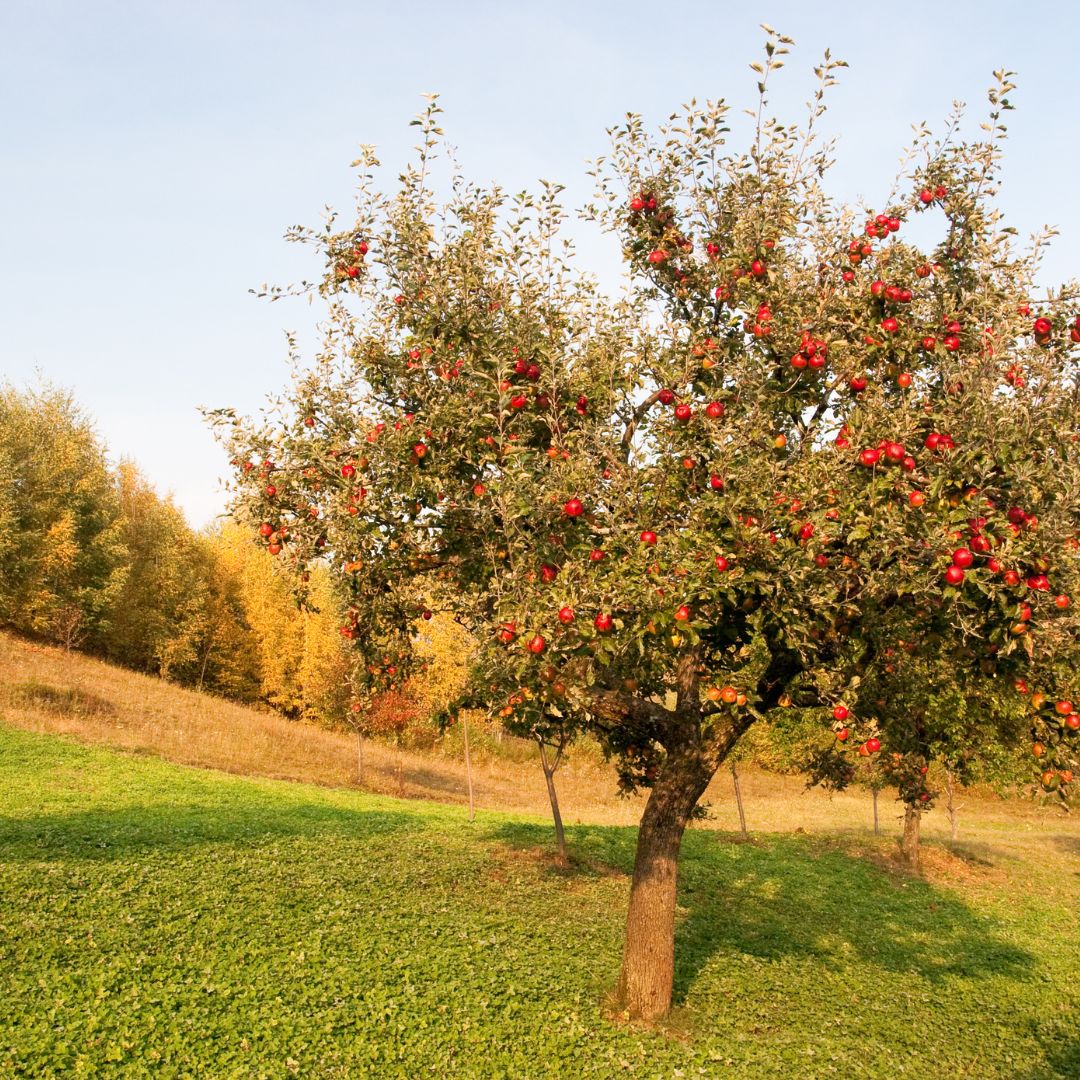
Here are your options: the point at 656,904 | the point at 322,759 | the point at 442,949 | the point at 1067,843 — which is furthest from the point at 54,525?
the point at 1067,843

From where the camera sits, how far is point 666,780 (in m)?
11.0

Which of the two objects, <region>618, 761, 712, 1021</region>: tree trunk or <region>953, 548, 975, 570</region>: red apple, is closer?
<region>953, 548, 975, 570</region>: red apple

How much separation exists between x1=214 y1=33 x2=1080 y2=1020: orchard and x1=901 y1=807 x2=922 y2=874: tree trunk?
50.7 feet

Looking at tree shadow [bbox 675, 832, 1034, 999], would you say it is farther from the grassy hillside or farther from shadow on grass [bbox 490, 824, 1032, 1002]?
the grassy hillside

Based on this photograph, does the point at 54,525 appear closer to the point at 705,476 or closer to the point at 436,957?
the point at 436,957

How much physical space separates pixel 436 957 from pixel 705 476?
26.6ft

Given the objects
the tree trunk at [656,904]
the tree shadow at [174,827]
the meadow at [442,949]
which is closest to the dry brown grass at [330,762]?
the meadow at [442,949]

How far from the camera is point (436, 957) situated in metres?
12.1

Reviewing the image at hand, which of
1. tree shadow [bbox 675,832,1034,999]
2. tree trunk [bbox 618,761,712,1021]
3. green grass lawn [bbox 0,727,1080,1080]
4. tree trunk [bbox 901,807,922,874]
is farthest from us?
tree trunk [bbox 901,807,922,874]

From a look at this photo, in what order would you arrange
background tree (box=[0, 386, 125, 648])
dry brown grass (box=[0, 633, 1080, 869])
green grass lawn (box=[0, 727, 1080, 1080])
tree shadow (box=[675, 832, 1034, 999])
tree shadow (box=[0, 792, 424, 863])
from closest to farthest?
green grass lawn (box=[0, 727, 1080, 1080])
tree shadow (box=[0, 792, 424, 863])
tree shadow (box=[675, 832, 1034, 999])
dry brown grass (box=[0, 633, 1080, 869])
background tree (box=[0, 386, 125, 648])

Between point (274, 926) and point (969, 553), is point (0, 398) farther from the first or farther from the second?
point (969, 553)

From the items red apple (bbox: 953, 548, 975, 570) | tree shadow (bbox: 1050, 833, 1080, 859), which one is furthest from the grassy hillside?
red apple (bbox: 953, 548, 975, 570)

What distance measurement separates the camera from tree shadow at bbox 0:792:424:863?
14.6 m

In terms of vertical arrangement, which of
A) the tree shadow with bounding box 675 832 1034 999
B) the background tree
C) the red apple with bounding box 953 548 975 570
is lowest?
the tree shadow with bounding box 675 832 1034 999
